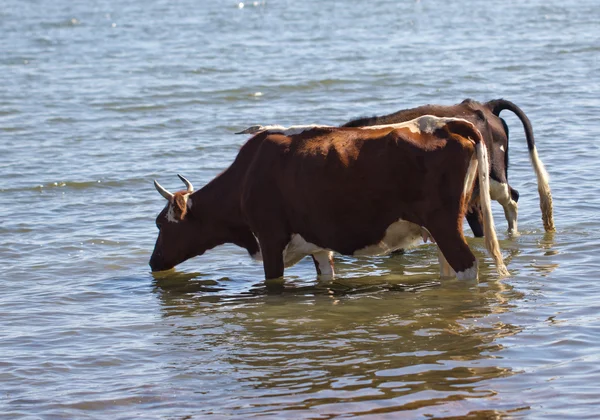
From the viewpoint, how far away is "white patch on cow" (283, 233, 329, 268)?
9.70 m

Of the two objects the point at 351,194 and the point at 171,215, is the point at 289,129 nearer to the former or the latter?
the point at 351,194

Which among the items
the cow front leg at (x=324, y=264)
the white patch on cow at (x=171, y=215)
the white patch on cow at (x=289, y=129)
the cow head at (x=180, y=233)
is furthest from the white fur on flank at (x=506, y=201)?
the white patch on cow at (x=171, y=215)

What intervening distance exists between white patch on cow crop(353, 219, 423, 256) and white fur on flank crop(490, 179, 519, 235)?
2.02 metres

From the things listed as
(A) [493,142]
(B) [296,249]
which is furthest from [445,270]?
(A) [493,142]

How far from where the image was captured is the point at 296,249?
9.81 metres

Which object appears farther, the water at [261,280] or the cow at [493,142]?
the cow at [493,142]

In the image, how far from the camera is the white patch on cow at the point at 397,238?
9.10 metres

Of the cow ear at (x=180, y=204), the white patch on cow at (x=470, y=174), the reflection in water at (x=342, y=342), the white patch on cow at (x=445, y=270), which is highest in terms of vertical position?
the white patch on cow at (x=470, y=174)

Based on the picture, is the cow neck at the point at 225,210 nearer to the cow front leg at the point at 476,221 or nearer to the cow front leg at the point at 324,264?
the cow front leg at the point at 324,264

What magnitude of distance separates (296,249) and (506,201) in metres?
2.56

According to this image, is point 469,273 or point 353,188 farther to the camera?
point 353,188

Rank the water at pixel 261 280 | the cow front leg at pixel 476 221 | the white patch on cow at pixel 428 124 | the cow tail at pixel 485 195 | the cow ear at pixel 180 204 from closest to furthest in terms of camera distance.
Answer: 1. the water at pixel 261 280
2. the cow tail at pixel 485 195
3. the white patch on cow at pixel 428 124
4. the cow ear at pixel 180 204
5. the cow front leg at pixel 476 221

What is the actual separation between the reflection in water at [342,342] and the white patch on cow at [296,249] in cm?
24

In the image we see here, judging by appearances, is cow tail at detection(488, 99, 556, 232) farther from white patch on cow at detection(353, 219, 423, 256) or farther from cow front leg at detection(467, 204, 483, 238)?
white patch on cow at detection(353, 219, 423, 256)
